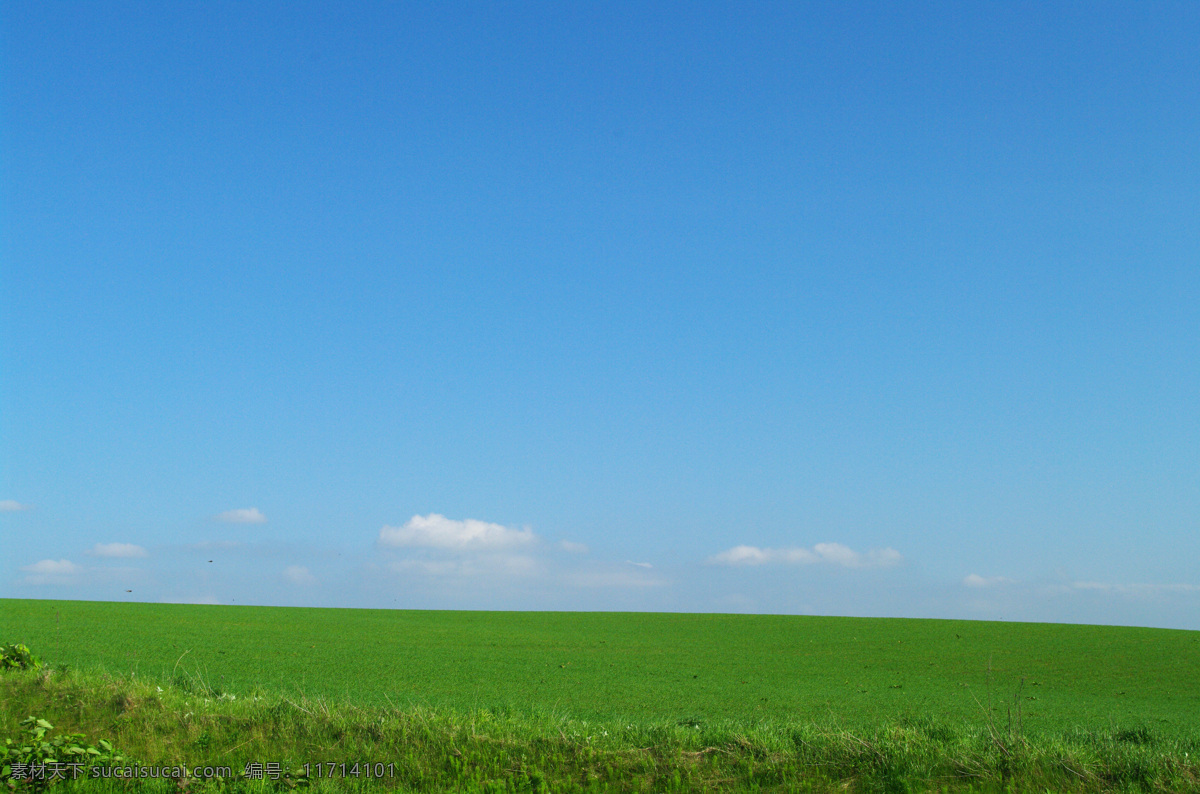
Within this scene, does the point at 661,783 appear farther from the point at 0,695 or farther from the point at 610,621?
the point at 610,621

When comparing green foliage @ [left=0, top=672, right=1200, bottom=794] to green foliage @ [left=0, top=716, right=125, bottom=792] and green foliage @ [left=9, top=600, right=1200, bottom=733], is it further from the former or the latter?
green foliage @ [left=9, top=600, right=1200, bottom=733]

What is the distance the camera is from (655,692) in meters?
16.1

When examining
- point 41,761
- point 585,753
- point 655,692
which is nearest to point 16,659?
point 41,761

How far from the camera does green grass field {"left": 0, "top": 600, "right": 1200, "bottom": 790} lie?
347 inches

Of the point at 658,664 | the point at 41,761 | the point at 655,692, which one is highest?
the point at 41,761

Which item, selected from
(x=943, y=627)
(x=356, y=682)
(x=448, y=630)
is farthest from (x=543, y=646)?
(x=943, y=627)

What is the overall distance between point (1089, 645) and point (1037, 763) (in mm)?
24073

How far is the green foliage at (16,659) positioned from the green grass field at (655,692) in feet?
3.37

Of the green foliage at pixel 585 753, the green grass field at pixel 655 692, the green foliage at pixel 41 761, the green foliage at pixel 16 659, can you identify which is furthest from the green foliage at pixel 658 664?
the green foliage at pixel 41 761

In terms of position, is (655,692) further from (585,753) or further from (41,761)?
(41,761)

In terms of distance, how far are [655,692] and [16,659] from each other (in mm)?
11356

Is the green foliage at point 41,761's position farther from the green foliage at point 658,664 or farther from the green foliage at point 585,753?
the green foliage at point 658,664

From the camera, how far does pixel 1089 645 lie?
2830cm

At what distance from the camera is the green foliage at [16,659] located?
1337 cm
